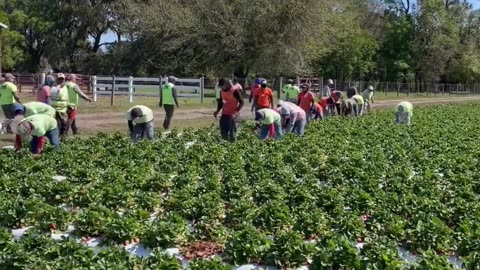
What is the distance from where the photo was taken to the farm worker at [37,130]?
34.2ft

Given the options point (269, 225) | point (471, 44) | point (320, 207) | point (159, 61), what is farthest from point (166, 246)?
point (471, 44)

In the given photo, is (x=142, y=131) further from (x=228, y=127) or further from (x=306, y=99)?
(x=306, y=99)

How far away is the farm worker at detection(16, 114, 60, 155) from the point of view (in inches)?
411

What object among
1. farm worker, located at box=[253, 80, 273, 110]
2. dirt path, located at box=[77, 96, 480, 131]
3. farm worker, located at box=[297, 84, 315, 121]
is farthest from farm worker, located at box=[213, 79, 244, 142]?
dirt path, located at box=[77, 96, 480, 131]

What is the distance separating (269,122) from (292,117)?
1.50m

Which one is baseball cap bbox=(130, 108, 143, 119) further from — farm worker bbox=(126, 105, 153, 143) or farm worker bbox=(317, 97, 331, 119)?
farm worker bbox=(317, 97, 331, 119)

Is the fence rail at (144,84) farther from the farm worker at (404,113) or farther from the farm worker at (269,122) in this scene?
the farm worker at (404,113)

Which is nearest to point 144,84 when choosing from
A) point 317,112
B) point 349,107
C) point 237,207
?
point 349,107

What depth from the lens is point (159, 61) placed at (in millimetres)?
45812

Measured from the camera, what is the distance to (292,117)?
1526 cm

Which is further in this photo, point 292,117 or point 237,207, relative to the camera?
point 292,117

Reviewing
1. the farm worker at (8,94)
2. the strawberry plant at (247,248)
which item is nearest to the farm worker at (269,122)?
the farm worker at (8,94)

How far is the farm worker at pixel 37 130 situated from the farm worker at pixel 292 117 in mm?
5571

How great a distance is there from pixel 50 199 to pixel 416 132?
36.9 ft
